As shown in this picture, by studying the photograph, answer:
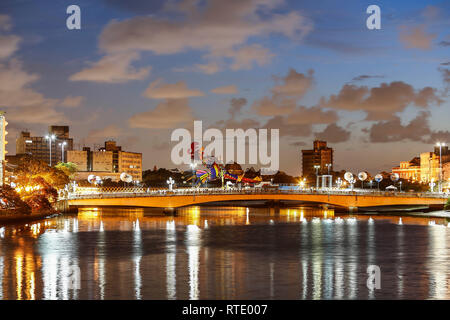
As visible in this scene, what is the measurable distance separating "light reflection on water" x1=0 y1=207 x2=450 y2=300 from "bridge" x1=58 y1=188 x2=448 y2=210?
26754mm

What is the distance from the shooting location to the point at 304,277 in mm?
39344

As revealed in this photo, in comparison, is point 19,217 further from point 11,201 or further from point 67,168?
point 67,168

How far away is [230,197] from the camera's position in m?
114

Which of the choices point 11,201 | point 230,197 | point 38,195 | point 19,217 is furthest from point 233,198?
point 11,201

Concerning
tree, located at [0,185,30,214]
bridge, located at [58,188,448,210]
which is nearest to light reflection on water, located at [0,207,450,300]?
tree, located at [0,185,30,214]

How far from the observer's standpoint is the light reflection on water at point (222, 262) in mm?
34094

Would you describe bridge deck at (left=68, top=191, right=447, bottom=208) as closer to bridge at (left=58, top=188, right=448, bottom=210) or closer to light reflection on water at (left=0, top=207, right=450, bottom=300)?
bridge at (left=58, top=188, right=448, bottom=210)

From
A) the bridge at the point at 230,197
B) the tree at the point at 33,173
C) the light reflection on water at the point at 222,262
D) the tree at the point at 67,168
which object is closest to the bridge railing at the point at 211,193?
the bridge at the point at 230,197

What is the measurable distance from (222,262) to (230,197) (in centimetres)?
6698

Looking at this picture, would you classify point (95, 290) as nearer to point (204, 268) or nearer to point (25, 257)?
point (204, 268)

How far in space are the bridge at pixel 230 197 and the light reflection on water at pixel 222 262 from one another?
87.8 ft

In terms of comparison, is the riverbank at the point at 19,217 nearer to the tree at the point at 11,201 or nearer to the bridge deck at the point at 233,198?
the tree at the point at 11,201

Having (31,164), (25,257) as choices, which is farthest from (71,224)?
(25,257)

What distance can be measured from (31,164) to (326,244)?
201ft
